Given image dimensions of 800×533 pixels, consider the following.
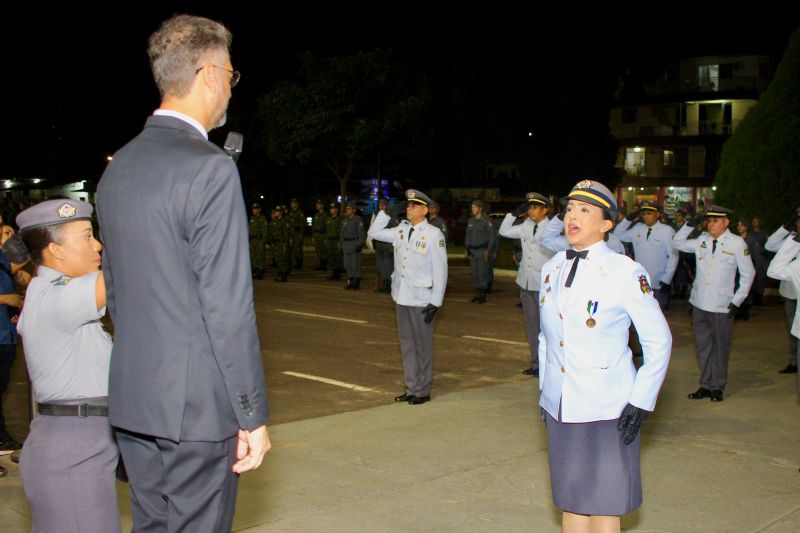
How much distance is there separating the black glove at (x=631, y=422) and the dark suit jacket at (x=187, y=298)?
2.12m

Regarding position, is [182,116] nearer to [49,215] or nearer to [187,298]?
[187,298]

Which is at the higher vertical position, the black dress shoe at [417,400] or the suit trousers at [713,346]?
the suit trousers at [713,346]

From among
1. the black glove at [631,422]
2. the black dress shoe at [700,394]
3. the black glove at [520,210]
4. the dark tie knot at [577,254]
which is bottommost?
the black dress shoe at [700,394]

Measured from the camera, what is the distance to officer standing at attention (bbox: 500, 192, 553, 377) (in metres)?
10.7

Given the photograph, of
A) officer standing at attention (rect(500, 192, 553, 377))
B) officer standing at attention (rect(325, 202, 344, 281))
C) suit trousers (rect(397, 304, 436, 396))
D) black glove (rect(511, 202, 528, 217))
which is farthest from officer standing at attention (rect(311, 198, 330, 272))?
suit trousers (rect(397, 304, 436, 396))

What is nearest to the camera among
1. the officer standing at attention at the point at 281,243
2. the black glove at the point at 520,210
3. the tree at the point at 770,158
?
the black glove at the point at 520,210

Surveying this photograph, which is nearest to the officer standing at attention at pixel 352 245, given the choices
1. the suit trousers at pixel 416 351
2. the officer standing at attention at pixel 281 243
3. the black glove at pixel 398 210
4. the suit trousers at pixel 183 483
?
the officer standing at attention at pixel 281 243

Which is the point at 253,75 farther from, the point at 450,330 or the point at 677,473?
the point at 677,473

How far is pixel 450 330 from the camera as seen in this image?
46.1 feet

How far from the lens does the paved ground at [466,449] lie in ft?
18.4

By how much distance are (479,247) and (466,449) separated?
469 inches

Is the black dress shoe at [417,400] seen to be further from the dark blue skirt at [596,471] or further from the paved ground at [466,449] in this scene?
the dark blue skirt at [596,471]

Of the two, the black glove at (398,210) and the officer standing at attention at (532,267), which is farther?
the officer standing at attention at (532,267)

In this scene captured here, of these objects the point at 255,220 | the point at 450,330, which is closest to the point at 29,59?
the point at 255,220
